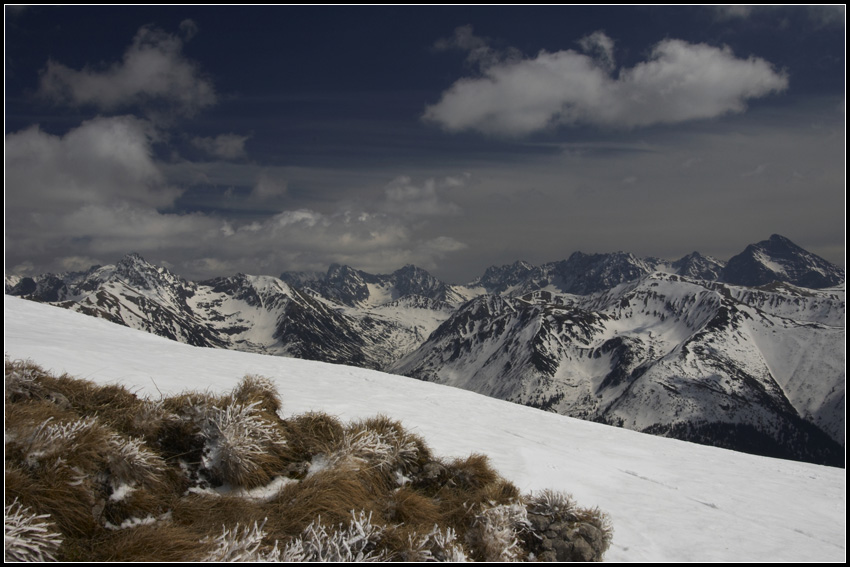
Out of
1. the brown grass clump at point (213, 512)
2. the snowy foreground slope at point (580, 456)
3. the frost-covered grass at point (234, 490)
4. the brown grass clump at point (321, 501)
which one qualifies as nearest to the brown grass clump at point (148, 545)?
the frost-covered grass at point (234, 490)

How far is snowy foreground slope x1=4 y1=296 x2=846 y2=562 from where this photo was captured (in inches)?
375

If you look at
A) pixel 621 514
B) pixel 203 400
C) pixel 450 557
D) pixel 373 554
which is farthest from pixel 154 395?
pixel 621 514

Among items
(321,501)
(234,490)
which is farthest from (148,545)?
(321,501)

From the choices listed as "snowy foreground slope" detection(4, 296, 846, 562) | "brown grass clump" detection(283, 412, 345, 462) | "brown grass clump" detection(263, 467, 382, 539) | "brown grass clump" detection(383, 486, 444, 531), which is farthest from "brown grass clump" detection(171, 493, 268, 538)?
"snowy foreground slope" detection(4, 296, 846, 562)

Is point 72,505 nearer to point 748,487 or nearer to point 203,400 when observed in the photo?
point 203,400

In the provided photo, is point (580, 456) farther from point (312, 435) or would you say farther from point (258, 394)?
point (258, 394)

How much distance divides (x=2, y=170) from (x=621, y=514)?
13.3 metres

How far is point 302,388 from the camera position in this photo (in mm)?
16922

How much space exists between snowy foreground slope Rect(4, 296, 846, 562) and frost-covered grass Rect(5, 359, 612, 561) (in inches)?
84.1

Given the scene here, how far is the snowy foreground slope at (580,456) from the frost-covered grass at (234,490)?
2.14m

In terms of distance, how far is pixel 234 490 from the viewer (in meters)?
7.62

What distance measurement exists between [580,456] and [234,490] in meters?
10.6

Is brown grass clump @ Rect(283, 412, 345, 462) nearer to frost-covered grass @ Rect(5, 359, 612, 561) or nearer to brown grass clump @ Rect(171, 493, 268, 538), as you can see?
frost-covered grass @ Rect(5, 359, 612, 561)

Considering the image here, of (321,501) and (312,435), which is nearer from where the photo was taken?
(321,501)
